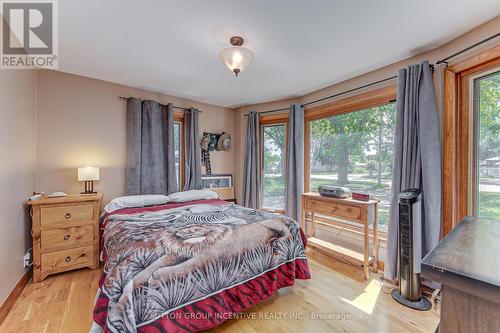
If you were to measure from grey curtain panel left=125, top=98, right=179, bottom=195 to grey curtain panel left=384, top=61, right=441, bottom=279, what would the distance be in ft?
9.72

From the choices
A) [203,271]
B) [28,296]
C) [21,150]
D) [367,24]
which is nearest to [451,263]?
[203,271]

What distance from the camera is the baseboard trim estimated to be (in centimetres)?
168

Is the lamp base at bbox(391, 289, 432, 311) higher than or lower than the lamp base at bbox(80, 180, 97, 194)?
lower

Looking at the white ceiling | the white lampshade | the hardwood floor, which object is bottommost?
the hardwood floor

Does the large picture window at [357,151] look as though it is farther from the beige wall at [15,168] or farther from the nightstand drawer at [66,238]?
the beige wall at [15,168]

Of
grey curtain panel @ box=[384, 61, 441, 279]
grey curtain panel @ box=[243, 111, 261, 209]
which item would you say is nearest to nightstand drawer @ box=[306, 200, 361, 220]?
grey curtain panel @ box=[384, 61, 441, 279]

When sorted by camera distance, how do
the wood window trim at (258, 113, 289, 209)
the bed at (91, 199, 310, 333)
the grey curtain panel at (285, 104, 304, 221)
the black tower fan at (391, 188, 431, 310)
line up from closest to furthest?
1. the bed at (91, 199, 310, 333)
2. the black tower fan at (391, 188, 431, 310)
3. the grey curtain panel at (285, 104, 304, 221)
4. the wood window trim at (258, 113, 289, 209)

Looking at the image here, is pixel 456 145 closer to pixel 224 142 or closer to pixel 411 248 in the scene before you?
pixel 411 248

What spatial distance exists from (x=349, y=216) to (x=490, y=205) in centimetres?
113

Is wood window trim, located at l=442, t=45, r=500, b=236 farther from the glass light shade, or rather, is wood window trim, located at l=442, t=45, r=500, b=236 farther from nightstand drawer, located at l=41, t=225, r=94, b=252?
nightstand drawer, located at l=41, t=225, r=94, b=252

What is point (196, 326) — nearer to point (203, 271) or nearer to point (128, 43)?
point (203, 271)

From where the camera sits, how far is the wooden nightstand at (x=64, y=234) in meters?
2.21

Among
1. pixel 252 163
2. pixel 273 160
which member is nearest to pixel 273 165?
pixel 273 160

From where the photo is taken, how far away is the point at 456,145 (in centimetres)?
198
